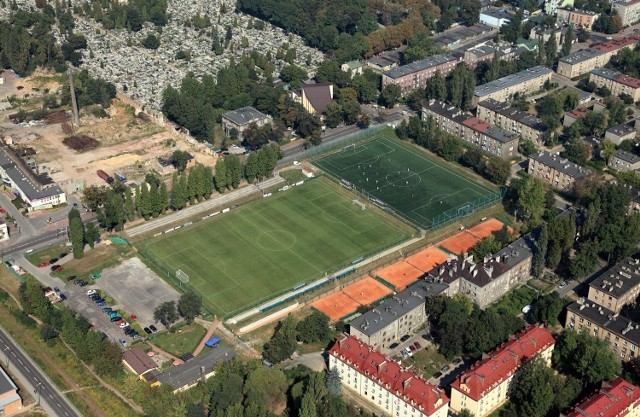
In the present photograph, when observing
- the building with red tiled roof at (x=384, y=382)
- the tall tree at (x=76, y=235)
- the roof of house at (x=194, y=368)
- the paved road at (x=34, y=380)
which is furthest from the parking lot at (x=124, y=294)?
the building with red tiled roof at (x=384, y=382)

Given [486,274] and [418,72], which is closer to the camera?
[486,274]

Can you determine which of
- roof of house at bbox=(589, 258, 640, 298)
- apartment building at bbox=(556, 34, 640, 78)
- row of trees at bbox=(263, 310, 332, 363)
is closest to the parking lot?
row of trees at bbox=(263, 310, 332, 363)

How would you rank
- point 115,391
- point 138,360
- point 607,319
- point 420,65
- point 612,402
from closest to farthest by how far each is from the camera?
point 612,402 → point 115,391 → point 138,360 → point 607,319 → point 420,65

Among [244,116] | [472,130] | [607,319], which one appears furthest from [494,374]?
[244,116]

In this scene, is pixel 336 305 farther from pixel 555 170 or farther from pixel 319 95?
pixel 319 95

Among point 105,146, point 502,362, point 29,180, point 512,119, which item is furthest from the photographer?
point 512,119

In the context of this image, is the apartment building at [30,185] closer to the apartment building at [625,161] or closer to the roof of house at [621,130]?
the apartment building at [625,161]
